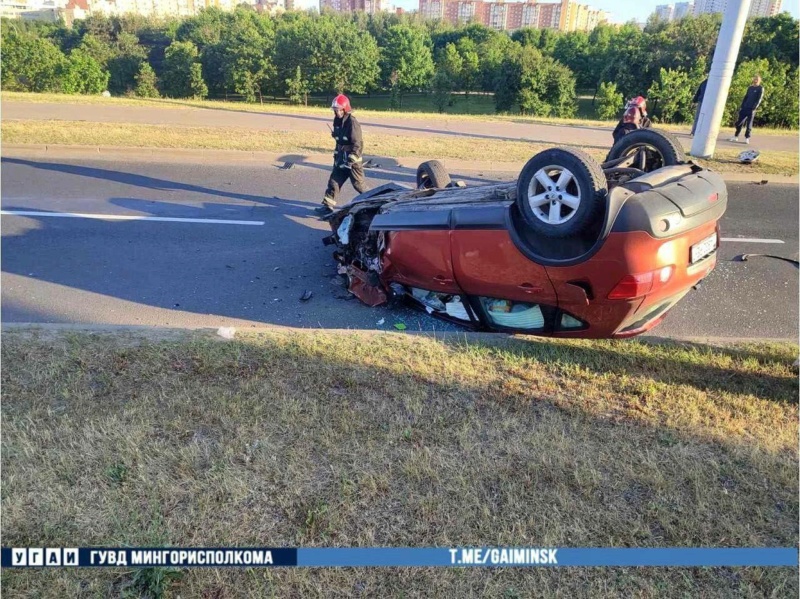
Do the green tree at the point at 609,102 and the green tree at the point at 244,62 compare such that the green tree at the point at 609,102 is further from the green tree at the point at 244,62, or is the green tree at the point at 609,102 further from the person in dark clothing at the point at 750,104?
the green tree at the point at 244,62

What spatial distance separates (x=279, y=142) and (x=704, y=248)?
36.0 feet

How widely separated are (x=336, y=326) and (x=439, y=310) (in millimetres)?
939

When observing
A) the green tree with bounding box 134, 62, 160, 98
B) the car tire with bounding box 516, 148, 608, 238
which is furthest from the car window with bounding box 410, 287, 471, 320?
the green tree with bounding box 134, 62, 160, 98

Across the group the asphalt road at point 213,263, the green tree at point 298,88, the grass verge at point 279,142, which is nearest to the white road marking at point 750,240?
the asphalt road at point 213,263

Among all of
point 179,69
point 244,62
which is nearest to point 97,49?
point 179,69

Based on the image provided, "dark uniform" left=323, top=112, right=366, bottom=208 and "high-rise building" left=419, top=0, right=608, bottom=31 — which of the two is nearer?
"dark uniform" left=323, top=112, right=366, bottom=208

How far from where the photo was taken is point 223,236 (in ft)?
23.5

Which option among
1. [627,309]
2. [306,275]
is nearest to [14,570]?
[627,309]

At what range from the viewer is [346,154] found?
8.05 meters

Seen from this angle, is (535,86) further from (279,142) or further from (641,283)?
(641,283)

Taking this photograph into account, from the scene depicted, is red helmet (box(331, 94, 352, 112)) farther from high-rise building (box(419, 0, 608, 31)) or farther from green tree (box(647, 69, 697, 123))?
high-rise building (box(419, 0, 608, 31))

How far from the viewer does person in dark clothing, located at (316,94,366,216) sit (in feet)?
26.2

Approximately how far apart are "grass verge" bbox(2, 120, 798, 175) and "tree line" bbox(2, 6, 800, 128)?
18.3 metres

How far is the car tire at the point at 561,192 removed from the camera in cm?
344
